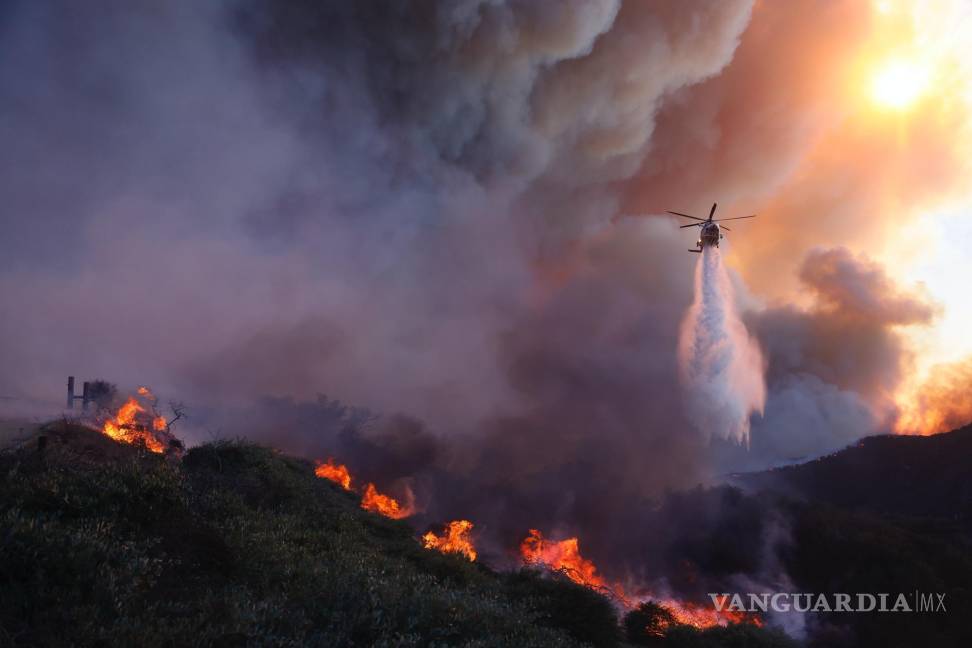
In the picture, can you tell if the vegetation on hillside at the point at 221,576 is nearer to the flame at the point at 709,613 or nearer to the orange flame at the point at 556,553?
the flame at the point at 709,613

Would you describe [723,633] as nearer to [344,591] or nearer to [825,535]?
[344,591]

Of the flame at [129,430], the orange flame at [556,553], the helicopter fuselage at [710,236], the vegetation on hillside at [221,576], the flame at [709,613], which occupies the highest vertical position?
the helicopter fuselage at [710,236]

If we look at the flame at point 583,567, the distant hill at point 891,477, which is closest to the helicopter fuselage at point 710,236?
the flame at point 583,567

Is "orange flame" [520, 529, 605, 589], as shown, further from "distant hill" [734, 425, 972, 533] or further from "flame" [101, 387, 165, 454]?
"distant hill" [734, 425, 972, 533]

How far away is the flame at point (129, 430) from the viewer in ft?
127

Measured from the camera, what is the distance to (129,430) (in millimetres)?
42844

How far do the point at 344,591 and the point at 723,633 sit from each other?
23.4 m

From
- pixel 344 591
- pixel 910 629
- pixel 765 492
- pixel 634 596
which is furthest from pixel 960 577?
pixel 344 591

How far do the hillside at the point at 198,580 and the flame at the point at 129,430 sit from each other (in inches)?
1032

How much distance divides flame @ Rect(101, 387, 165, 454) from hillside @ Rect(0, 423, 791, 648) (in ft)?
86.0

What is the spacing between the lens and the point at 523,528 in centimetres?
9562

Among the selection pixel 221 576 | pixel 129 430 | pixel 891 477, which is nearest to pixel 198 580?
pixel 221 576

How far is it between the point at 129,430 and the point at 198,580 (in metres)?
41.6

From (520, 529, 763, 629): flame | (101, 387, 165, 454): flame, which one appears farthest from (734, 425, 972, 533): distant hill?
(101, 387, 165, 454): flame
